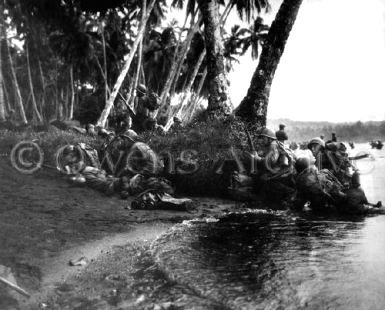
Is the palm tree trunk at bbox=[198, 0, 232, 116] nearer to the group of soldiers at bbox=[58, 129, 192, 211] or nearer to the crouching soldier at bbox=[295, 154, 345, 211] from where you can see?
the group of soldiers at bbox=[58, 129, 192, 211]

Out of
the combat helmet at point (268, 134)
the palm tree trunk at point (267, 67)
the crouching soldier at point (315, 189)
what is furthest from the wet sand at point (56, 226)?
the palm tree trunk at point (267, 67)

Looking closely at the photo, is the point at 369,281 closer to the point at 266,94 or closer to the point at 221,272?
the point at 221,272

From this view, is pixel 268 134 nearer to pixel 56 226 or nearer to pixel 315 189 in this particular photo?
pixel 315 189

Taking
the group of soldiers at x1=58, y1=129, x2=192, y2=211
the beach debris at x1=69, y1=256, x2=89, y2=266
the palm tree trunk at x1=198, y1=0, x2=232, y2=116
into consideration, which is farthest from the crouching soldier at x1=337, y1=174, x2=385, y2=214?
the beach debris at x1=69, y1=256, x2=89, y2=266

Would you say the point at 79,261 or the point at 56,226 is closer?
the point at 79,261

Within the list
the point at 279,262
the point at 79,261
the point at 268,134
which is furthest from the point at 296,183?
the point at 79,261

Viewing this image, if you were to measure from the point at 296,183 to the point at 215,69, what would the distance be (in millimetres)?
4542

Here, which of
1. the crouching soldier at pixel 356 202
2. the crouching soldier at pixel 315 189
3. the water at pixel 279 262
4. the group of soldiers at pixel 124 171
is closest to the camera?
the water at pixel 279 262

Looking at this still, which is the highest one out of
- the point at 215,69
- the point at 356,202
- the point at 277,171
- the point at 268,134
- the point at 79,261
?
the point at 215,69

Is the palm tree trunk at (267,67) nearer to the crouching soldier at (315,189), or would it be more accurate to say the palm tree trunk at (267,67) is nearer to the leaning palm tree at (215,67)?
the leaning palm tree at (215,67)

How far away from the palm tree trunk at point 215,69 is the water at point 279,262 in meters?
4.87

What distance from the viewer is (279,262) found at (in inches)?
167

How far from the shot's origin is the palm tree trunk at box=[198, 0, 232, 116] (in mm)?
10875

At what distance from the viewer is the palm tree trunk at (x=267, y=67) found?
10.4 metres
